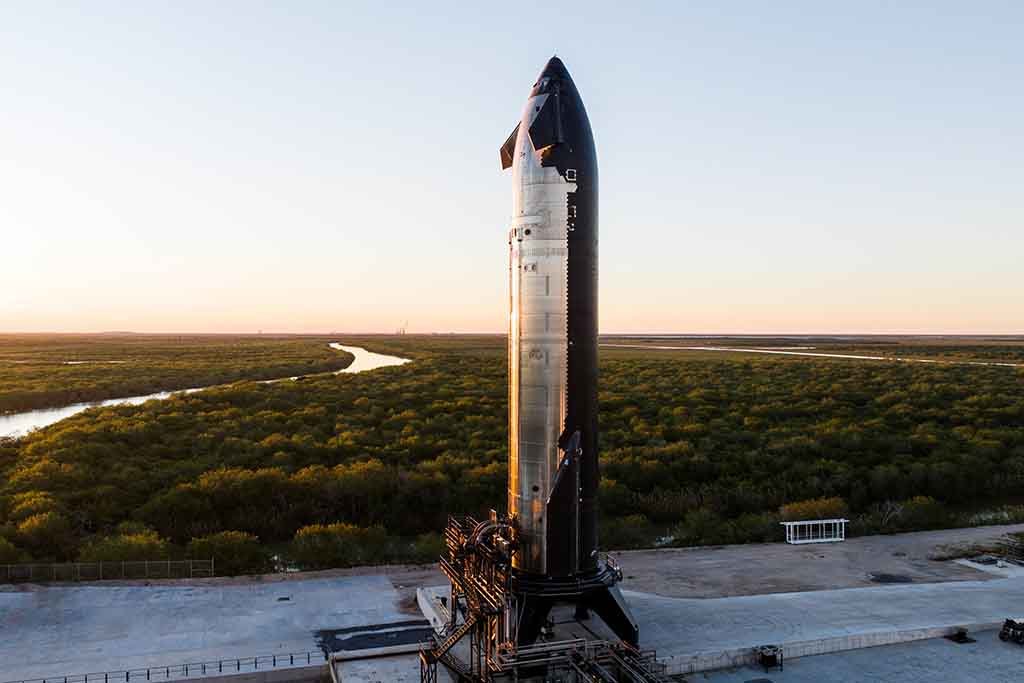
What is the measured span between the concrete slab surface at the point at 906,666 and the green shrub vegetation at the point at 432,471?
35.8 feet

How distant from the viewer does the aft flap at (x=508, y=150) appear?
17328 millimetres

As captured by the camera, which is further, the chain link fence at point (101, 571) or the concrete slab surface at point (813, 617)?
the chain link fence at point (101, 571)

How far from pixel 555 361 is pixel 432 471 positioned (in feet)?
76.1


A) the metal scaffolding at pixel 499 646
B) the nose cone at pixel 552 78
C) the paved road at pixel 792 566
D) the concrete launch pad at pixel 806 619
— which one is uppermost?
the nose cone at pixel 552 78

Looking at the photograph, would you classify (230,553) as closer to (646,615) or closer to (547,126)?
(646,615)

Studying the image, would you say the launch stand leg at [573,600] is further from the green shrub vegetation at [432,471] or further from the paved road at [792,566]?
the green shrub vegetation at [432,471]

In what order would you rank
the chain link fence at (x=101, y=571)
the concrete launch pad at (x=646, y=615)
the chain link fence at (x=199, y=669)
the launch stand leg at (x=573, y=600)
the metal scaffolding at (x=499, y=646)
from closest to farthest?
the metal scaffolding at (x=499, y=646)
the launch stand leg at (x=573, y=600)
the chain link fence at (x=199, y=669)
the concrete launch pad at (x=646, y=615)
the chain link fence at (x=101, y=571)

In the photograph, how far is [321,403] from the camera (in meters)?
65.4

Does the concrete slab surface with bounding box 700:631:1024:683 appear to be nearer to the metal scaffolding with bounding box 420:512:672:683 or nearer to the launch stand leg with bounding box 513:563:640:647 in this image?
the launch stand leg with bounding box 513:563:640:647

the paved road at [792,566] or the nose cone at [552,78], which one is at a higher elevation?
the nose cone at [552,78]

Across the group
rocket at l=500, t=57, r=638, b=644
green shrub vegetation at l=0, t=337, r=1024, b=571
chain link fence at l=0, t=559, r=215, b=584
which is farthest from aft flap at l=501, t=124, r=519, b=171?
chain link fence at l=0, t=559, r=215, b=584

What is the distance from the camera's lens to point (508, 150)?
694 inches

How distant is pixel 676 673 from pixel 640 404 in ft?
159

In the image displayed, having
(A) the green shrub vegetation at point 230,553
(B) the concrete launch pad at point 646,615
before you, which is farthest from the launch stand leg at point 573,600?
(A) the green shrub vegetation at point 230,553
